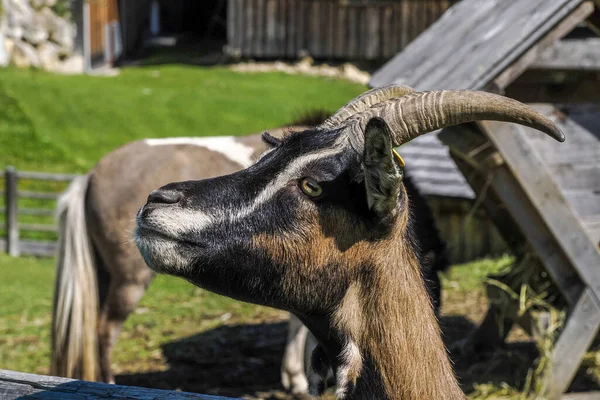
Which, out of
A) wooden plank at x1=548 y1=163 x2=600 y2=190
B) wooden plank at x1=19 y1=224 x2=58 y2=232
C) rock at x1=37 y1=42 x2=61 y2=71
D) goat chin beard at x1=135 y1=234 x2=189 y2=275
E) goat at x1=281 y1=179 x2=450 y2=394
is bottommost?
rock at x1=37 y1=42 x2=61 y2=71

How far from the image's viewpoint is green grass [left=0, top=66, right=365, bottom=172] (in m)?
14.5

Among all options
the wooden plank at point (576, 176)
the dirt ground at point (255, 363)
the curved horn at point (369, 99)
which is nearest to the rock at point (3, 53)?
the dirt ground at point (255, 363)

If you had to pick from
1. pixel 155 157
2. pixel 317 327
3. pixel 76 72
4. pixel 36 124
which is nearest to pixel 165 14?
pixel 76 72

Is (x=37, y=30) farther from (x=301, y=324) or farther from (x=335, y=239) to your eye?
(x=335, y=239)

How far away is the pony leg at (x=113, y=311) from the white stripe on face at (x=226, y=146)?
107 cm

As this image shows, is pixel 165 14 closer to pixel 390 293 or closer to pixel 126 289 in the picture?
pixel 126 289

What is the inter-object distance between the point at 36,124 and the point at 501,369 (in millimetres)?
10657

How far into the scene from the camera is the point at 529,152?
526cm

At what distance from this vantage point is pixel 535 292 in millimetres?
6395

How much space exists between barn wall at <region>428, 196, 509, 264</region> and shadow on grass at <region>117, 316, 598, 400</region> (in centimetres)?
242

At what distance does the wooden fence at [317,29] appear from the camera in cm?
2245

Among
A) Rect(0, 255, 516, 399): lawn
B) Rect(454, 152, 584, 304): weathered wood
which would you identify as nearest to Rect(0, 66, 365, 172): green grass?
Rect(0, 255, 516, 399): lawn

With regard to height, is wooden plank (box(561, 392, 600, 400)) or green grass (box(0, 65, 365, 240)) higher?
wooden plank (box(561, 392, 600, 400))

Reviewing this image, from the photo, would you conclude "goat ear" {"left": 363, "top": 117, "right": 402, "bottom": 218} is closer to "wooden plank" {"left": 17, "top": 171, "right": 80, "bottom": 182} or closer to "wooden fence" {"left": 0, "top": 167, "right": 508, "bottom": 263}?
"wooden fence" {"left": 0, "top": 167, "right": 508, "bottom": 263}
